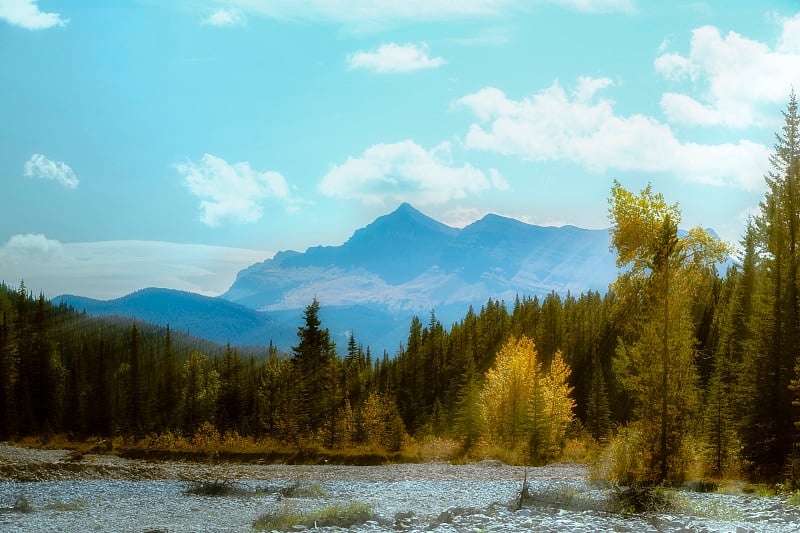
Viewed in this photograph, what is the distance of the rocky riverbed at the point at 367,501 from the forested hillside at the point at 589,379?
6.40 m

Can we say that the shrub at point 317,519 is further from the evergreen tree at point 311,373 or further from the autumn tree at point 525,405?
the evergreen tree at point 311,373

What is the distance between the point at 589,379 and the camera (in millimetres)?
81625

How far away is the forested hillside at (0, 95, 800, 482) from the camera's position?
3038cm

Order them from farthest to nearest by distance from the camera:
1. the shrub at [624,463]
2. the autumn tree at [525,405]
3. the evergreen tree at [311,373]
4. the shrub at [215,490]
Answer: the evergreen tree at [311,373] → the autumn tree at [525,405] → the shrub at [215,490] → the shrub at [624,463]

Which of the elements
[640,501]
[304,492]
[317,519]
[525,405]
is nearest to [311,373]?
[525,405]

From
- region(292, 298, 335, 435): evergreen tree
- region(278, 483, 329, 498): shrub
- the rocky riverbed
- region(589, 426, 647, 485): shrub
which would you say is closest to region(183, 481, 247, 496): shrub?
the rocky riverbed

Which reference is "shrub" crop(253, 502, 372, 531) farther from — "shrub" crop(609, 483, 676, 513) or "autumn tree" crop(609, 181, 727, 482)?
"autumn tree" crop(609, 181, 727, 482)

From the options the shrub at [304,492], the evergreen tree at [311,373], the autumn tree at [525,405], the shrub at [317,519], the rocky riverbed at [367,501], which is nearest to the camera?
the rocky riverbed at [367,501]

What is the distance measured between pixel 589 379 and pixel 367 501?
60662 mm

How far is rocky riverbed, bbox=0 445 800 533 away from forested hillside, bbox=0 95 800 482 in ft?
21.0

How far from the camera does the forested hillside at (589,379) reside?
1196 inches

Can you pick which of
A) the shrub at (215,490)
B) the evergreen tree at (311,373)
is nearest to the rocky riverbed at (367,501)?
the shrub at (215,490)

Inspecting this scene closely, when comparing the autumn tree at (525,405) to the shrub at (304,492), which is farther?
the autumn tree at (525,405)

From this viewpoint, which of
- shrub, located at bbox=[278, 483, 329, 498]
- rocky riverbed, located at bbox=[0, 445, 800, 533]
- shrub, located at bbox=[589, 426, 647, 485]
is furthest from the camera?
shrub, located at bbox=[278, 483, 329, 498]
